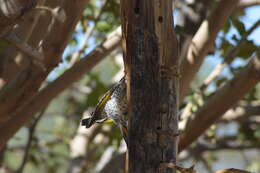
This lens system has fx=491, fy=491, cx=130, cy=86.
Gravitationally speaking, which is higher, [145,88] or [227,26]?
[227,26]

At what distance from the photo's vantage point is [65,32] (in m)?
1.89

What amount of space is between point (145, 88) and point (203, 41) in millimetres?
1106

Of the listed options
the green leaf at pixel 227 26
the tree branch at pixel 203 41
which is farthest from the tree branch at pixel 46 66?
the green leaf at pixel 227 26

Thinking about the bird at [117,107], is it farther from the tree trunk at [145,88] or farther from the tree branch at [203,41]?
the tree branch at [203,41]

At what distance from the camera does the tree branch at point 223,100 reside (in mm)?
2010

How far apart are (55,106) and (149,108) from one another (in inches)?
205

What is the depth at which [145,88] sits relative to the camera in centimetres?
121

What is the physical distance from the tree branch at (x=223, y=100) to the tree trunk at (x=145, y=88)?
33.7 inches

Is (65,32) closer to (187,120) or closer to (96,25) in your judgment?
(187,120)

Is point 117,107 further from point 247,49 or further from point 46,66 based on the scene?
point 247,49

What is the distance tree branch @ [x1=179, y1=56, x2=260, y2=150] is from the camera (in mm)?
2010

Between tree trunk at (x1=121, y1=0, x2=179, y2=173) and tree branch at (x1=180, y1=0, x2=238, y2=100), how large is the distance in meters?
1.00

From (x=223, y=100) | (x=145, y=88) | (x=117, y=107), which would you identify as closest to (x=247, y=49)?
(x=223, y=100)

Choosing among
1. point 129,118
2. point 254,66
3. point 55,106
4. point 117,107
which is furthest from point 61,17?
point 55,106
